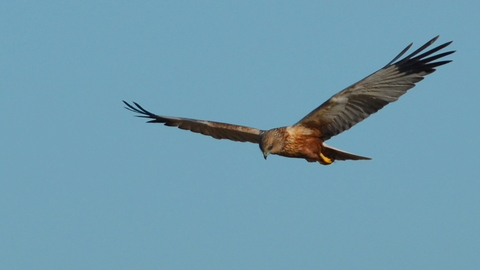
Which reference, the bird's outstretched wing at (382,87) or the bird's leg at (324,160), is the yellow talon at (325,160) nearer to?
the bird's leg at (324,160)

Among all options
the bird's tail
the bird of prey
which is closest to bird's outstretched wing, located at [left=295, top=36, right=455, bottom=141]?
the bird of prey

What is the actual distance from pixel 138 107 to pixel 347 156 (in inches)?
146

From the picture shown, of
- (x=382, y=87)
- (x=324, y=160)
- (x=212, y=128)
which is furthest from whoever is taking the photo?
(x=212, y=128)

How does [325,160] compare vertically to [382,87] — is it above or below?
below

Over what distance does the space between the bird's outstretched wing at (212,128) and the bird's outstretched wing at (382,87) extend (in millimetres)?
1625

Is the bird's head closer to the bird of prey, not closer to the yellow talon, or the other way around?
the bird of prey

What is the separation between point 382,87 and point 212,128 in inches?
115

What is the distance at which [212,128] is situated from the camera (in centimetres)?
1245

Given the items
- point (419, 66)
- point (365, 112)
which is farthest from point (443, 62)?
point (365, 112)

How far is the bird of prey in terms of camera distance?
10.4m

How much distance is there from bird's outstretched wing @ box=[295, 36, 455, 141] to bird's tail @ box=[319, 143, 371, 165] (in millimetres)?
551

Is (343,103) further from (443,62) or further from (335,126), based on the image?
(443,62)

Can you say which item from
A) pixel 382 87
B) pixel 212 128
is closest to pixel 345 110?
pixel 382 87

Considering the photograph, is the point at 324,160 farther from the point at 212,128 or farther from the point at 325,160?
the point at 212,128
